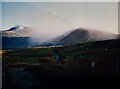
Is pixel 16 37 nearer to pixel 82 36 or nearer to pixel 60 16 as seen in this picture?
pixel 60 16

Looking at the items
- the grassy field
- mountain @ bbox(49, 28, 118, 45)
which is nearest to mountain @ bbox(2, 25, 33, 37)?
the grassy field

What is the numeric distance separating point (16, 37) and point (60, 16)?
3.50ft

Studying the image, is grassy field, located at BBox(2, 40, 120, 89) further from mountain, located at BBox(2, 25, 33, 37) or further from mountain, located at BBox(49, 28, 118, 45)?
mountain, located at BBox(2, 25, 33, 37)

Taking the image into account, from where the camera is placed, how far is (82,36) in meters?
5.30

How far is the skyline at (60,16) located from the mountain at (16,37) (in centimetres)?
11

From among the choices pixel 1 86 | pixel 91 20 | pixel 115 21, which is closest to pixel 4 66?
pixel 1 86

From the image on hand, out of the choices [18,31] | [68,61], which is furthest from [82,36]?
[18,31]

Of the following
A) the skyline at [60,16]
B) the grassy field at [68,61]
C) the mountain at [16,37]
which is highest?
the skyline at [60,16]

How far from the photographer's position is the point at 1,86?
5422 millimetres

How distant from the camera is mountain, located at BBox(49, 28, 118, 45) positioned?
207 inches

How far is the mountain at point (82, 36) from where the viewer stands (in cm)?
527

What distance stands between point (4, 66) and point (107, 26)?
240 centimetres

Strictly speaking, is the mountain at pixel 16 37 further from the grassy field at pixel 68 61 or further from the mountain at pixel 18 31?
the grassy field at pixel 68 61

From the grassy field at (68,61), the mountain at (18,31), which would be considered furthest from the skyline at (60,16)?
the grassy field at (68,61)
